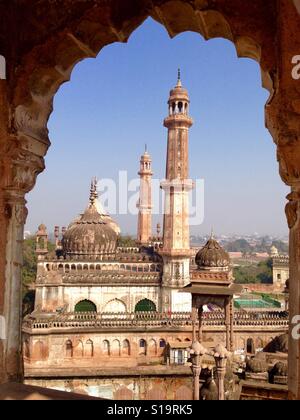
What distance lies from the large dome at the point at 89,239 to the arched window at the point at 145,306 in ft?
12.1

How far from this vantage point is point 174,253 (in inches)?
957

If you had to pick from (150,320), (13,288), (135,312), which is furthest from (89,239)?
(13,288)

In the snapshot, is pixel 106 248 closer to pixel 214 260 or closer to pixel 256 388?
pixel 214 260

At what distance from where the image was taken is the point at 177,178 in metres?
25.6

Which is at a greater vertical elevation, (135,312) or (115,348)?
(135,312)

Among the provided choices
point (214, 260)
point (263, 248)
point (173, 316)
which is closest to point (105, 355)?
point (173, 316)

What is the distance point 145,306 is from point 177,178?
→ 7.64 metres

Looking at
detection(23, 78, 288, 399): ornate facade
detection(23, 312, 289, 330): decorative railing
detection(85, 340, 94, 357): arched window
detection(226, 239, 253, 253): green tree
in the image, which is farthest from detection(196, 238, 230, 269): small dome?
detection(226, 239, 253, 253): green tree

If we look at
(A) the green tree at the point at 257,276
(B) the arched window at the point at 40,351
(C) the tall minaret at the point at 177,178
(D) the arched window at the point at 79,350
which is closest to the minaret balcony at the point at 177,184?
(C) the tall minaret at the point at 177,178

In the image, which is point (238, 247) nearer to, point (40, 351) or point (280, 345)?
point (40, 351)

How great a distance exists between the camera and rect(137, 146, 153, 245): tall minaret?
135 feet

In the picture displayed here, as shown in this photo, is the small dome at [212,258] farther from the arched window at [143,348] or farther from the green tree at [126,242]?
the green tree at [126,242]

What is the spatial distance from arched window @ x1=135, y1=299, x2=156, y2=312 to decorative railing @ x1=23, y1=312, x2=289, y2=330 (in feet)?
17.4

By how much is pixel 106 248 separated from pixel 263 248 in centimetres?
13256
